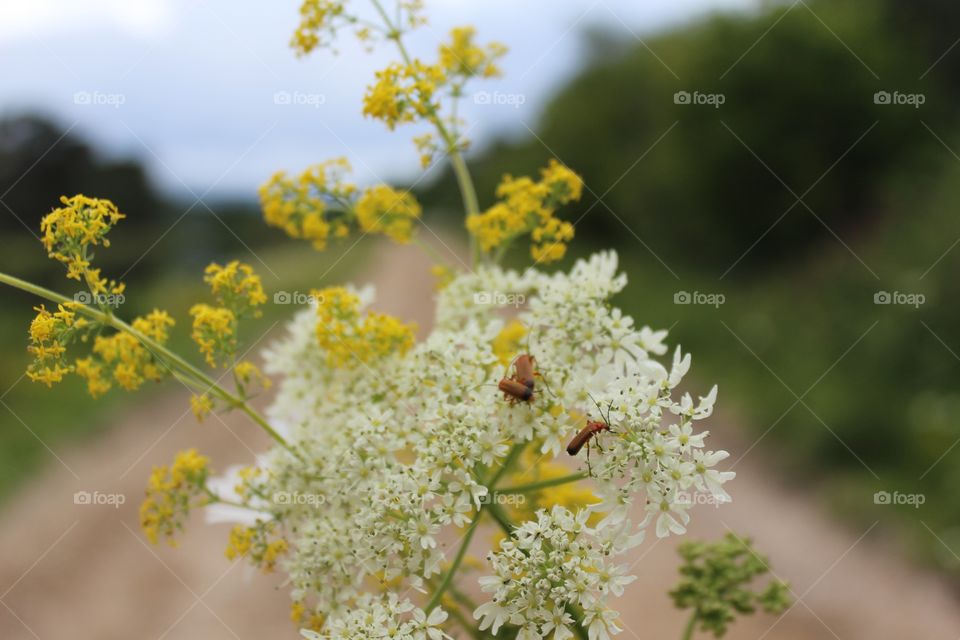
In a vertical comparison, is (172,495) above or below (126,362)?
below

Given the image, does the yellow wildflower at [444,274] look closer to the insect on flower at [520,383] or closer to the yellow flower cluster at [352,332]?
the yellow flower cluster at [352,332]

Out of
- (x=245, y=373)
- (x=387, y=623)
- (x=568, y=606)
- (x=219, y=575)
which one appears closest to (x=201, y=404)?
(x=245, y=373)

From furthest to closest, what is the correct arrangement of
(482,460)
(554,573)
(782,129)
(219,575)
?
(782,129) < (219,575) < (482,460) < (554,573)

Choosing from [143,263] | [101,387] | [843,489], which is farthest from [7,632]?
[143,263]

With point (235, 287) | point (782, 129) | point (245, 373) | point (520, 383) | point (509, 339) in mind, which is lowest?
point (245, 373)

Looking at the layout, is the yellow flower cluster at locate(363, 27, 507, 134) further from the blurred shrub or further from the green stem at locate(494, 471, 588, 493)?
the blurred shrub

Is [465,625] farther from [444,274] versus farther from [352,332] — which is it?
[444,274]

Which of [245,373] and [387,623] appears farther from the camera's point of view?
[245,373]
